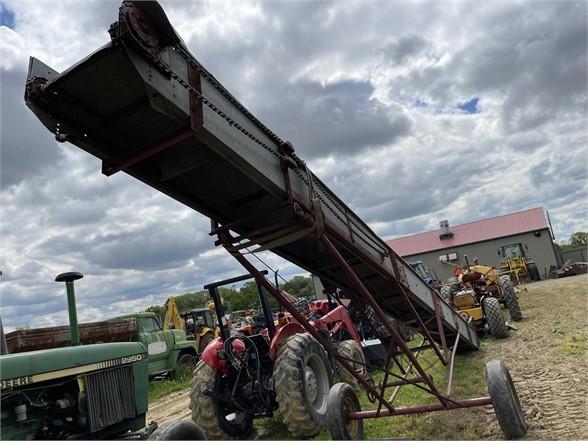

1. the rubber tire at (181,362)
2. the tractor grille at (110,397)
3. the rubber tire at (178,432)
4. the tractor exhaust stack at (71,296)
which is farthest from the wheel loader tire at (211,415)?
the rubber tire at (181,362)

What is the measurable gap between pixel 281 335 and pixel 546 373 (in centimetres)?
408

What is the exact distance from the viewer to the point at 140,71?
2742 millimetres

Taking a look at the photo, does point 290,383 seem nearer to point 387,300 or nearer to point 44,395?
point 387,300

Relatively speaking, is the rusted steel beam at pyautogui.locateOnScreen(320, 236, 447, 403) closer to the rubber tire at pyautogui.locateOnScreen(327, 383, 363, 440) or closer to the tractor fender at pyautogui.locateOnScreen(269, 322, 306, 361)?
the rubber tire at pyautogui.locateOnScreen(327, 383, 363, 440)

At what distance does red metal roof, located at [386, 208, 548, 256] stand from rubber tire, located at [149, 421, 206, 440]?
1452 inches

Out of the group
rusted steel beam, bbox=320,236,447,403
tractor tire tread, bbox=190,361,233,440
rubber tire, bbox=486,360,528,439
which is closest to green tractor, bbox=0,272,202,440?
tractor tire tread, bbox=190,361,233,440

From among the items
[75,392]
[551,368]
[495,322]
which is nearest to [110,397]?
[75,392]

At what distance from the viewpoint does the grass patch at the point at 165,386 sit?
476 inches

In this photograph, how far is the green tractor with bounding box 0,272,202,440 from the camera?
→ 173 inches

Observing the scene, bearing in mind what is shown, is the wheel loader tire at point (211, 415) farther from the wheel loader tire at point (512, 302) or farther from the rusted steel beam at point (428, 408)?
the wheel loader tire at point (512, 302)

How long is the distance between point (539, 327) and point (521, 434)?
756cm

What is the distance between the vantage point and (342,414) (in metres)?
5.11

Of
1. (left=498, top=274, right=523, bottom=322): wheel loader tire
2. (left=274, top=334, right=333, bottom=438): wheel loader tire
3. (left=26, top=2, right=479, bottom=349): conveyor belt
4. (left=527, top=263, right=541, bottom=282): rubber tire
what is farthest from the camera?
(left=527, top=263, right=541, bottom=282): rubber tire

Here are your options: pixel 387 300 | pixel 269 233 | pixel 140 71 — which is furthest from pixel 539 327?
pixel 140 71
